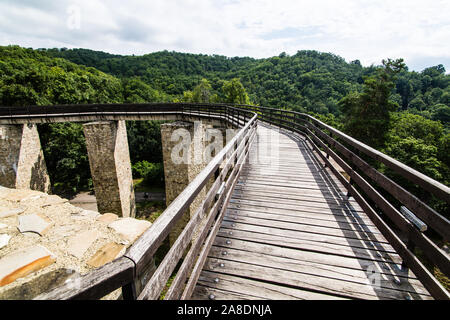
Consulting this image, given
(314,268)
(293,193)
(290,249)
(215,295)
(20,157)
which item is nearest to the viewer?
(215,295)

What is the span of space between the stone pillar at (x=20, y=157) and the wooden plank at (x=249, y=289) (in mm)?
13902

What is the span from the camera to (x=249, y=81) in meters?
87.7

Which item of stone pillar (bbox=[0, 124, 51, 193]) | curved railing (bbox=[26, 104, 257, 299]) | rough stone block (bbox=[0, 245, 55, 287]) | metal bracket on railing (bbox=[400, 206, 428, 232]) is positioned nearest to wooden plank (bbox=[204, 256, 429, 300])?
curved railing (bbox=[26, 104, 257, 299])

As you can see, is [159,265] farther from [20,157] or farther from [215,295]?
[20,157]

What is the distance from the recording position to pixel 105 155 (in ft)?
38.5

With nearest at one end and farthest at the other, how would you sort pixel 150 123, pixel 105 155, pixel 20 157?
pixel 20 157 < pixel 105 155 < pixel 150 123

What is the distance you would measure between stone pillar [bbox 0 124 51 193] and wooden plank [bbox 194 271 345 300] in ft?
45.6

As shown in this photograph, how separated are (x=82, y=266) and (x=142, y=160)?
31.0 meters

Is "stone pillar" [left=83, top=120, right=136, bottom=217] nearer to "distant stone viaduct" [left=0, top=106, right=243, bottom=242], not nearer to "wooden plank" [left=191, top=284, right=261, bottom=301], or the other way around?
"distant stone viaduct" [left=0, top=106, right=243, bottom=242]

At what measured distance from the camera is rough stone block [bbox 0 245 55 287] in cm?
221

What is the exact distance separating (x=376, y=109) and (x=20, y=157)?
29.9 metres

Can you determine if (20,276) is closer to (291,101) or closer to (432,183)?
(432,183)

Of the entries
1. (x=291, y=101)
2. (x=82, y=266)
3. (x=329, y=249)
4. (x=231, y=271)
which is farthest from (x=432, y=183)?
(x=291, y=101)

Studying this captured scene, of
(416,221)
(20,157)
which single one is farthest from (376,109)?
(20,157)
